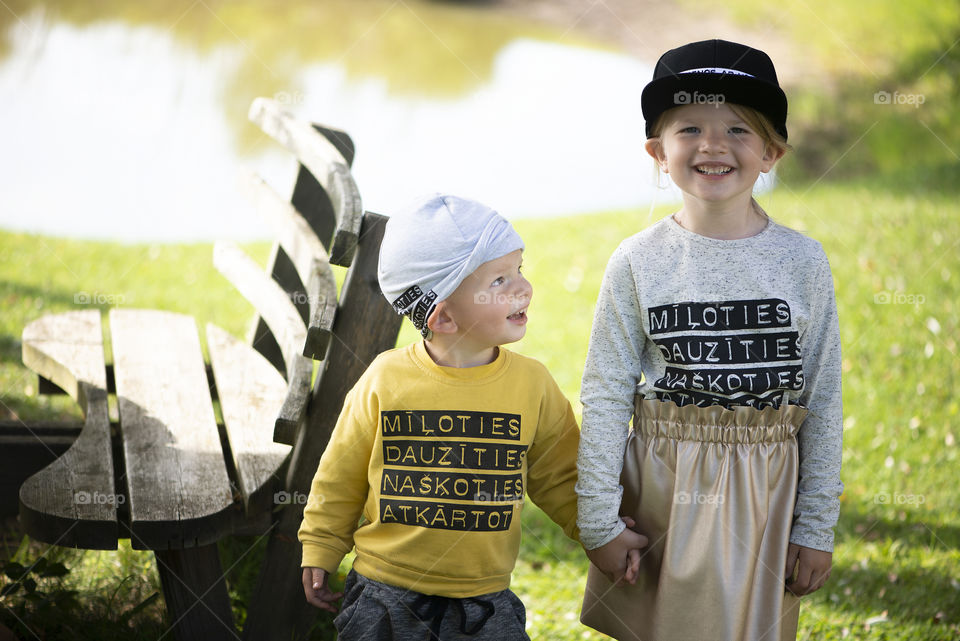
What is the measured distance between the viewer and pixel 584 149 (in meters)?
11.7

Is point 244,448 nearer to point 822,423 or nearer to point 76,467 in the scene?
point 76,467

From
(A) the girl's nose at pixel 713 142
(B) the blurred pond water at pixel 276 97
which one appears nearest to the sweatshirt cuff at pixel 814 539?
(A) the girl's nose at pixel 713 142

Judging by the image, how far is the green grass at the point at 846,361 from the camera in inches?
125

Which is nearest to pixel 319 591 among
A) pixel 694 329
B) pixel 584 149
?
pixel 694 329

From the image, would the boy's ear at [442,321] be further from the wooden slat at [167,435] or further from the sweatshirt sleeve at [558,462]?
the wooden slat at [167,435]

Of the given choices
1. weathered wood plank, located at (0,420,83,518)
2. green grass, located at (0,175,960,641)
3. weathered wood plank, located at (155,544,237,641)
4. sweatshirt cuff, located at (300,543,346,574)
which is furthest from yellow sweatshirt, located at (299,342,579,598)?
weathered wood plank, located at (0,420,83,518)

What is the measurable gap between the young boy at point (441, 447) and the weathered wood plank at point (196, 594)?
0.45 metres

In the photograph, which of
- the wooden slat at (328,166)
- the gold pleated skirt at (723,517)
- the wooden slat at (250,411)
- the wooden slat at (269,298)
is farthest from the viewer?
the wooden slat at (269,298)

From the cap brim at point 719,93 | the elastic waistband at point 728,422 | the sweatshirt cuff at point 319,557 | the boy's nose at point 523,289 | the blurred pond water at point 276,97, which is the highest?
the blurred pond water at point 276,97

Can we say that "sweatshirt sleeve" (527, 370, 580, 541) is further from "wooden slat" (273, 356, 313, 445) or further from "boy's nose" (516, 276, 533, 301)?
"wooden slat" (273, 356, 313, 445)

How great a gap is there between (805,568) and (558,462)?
1.98 feet

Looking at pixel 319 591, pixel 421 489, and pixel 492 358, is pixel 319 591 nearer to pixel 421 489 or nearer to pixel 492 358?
pixel 421 489

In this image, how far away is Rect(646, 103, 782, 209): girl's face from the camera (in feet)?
6.84

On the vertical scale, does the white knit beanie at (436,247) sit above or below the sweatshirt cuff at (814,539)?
above
